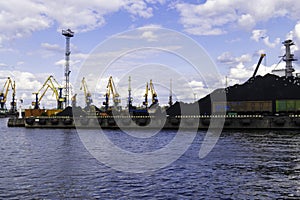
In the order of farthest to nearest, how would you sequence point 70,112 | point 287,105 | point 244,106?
1. point 70,112
2. point 244,106
3. point 287,105

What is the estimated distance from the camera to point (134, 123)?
99.8m

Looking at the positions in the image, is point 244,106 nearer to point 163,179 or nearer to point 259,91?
point 259,91

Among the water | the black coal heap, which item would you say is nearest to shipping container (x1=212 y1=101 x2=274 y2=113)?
the black coal heap

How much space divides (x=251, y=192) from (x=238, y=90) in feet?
278

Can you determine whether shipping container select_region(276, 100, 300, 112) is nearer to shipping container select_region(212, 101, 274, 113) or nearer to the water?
shipping container select_region(212, 101, 274, 113)

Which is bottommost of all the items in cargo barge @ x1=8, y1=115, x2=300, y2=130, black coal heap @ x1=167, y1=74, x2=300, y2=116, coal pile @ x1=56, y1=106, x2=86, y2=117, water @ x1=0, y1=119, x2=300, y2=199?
water @ x1=0, y1=119, x2=300, y2=199

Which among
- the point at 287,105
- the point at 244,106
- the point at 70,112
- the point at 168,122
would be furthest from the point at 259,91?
the point at 70,112

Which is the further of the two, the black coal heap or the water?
the black coal heap

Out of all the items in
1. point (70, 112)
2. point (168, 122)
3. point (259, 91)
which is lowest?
point (168, 122)

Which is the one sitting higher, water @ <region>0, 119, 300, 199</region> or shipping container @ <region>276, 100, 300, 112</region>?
shipping container @ <region>276, 100, 300, 112</region>

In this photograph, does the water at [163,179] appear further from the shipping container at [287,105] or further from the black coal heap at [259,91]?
the black coal heap at [259,91]

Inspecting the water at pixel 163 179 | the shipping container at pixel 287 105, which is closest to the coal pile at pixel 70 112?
the shipping container at pixel 287 105

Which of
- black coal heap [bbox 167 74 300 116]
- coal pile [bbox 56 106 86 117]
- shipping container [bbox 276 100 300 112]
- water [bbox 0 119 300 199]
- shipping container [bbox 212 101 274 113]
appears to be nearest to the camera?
water [bbox 0 119 300 199]

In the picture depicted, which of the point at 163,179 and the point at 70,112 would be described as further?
the point at 70,112
